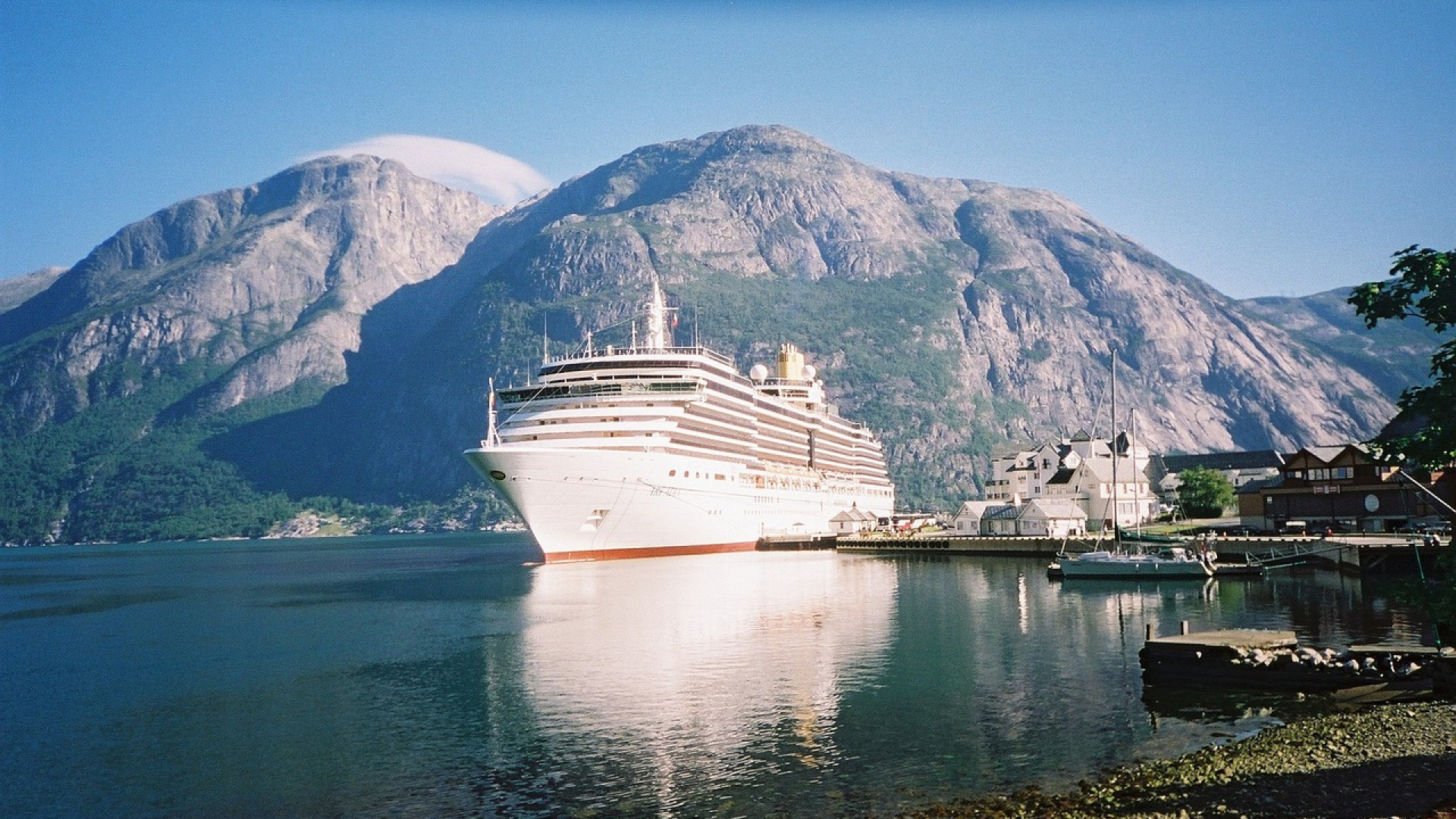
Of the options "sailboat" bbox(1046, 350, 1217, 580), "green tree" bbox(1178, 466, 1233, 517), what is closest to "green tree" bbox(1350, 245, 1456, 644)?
"sailboat" bbox(1046, 350, 1217, 580)

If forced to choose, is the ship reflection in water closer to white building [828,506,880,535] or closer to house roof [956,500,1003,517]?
house roof [956,500,1003,517]

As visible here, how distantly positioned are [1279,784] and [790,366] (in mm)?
143745

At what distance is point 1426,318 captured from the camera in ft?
74.8

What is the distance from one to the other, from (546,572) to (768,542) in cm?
3699


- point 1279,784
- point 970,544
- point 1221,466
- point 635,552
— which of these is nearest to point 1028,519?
point 970,544

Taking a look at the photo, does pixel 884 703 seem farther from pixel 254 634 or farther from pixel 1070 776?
pixel 254 634

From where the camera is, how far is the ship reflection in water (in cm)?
2380

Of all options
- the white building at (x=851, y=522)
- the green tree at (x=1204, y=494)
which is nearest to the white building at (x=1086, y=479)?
the green tree at (x=1204, y=494)

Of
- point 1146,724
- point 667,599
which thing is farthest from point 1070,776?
point 667,599

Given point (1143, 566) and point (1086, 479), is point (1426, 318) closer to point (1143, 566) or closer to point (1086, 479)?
point (1143, 566)

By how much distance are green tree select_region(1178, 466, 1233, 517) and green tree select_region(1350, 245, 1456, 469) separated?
97773 millimetres

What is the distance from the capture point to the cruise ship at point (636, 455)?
81.2 m

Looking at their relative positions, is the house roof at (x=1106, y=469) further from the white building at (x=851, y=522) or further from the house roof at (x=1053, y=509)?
the white building at (x=851, y=522)

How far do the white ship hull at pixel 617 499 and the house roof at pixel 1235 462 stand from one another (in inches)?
3586
